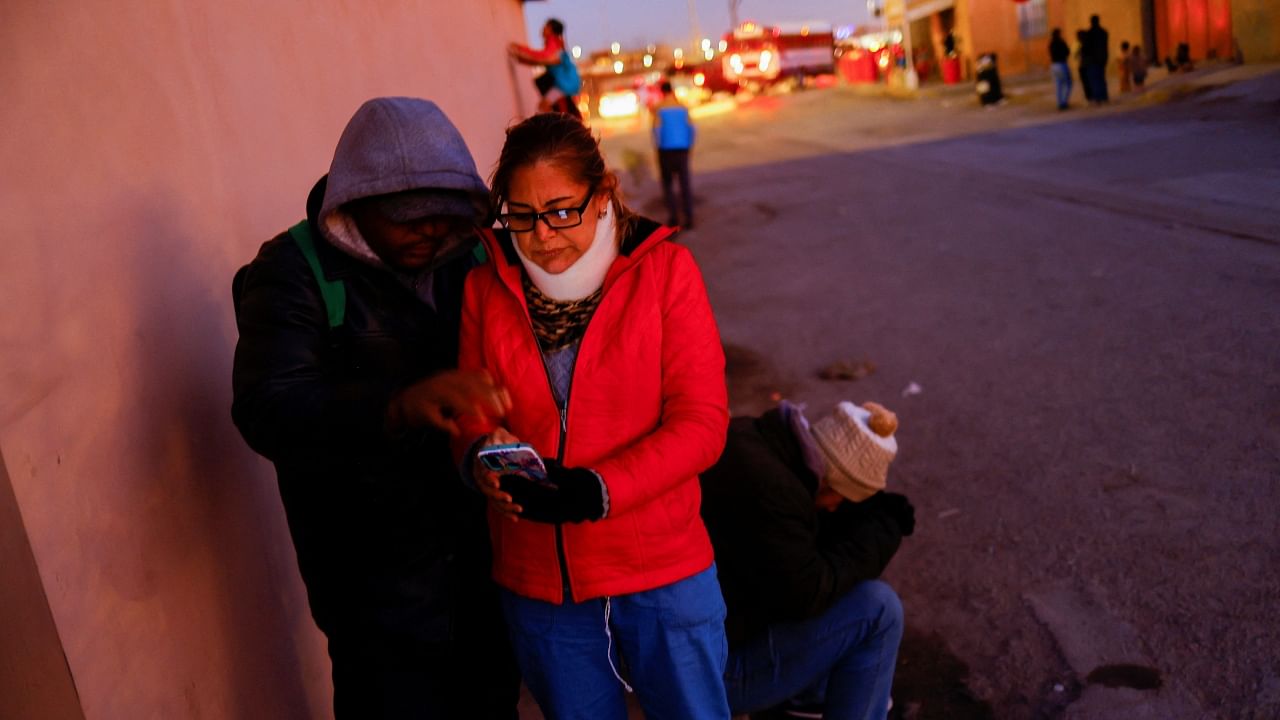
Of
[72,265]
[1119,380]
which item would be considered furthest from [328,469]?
[1119,380]

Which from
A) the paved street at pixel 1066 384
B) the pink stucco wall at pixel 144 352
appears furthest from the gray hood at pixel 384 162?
the paved street at pixel 1066 384

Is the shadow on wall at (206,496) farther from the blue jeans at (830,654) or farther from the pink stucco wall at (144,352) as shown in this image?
the blue jeans at (830,654)

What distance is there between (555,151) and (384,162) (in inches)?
14.2

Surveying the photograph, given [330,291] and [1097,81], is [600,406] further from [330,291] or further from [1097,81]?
[1097,81]

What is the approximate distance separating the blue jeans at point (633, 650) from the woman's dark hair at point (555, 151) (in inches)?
30.3

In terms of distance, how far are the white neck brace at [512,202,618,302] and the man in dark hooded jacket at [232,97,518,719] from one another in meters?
0.28

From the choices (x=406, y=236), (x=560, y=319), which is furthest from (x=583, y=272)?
(x=406, y=236)

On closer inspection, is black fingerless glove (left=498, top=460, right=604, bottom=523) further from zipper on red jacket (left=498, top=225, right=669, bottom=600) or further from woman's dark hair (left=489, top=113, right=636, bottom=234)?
woman's dark hair (left=489, top=113, right=636, bottom=234)

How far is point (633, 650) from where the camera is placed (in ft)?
6.89

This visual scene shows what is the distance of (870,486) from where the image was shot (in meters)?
→ 2.76

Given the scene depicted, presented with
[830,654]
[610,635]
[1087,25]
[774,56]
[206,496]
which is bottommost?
[830,654]

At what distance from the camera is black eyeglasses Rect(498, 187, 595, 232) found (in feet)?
6.71

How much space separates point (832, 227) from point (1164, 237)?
12.4 feet

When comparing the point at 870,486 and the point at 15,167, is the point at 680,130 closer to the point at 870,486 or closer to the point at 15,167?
the point at 870,486
